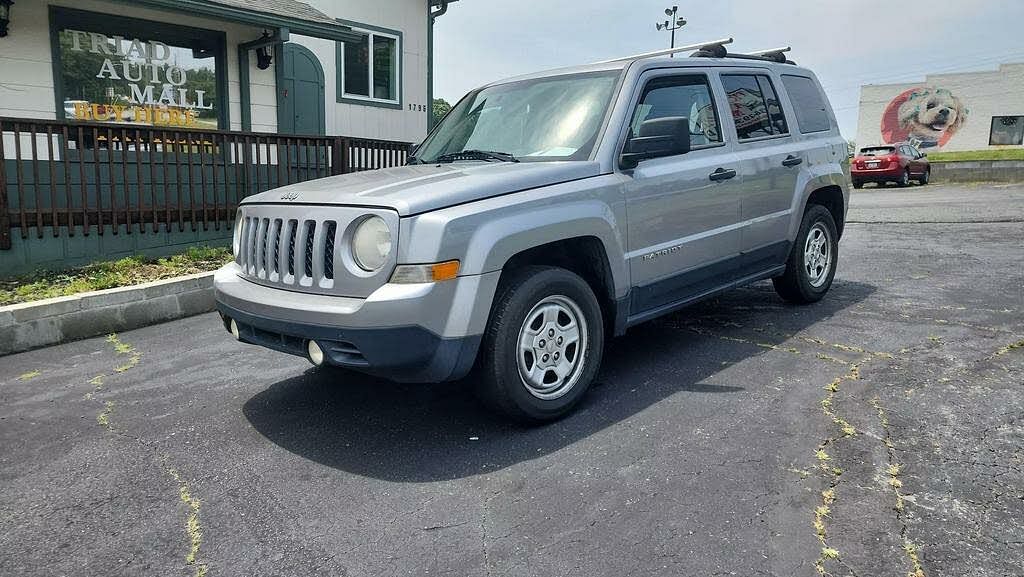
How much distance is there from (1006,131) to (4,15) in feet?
172

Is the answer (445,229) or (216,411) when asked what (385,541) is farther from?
(216,411)

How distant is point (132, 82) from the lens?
33.4 feet

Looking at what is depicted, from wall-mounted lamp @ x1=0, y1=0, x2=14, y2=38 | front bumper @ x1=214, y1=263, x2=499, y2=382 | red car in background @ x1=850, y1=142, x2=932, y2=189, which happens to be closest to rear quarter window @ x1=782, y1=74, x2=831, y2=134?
front bumper @ x1=214, y1=263, x2=499, y2=382

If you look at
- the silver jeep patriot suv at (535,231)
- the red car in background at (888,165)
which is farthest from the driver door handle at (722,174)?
the red car in background at (888,165)

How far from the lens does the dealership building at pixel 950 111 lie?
4503 cm

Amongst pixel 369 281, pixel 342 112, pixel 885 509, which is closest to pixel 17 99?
pixel 342 112

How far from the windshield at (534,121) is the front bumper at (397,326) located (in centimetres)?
116

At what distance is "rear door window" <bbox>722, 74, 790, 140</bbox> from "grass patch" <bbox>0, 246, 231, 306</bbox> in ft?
17.2

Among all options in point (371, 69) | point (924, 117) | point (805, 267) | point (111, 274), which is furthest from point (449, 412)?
point (924, 117)

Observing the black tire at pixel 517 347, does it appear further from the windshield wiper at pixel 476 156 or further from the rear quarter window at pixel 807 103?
the rear quarter window at pixel 807 103

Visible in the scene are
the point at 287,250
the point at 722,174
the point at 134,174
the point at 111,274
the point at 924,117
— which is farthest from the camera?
the point at 924,117

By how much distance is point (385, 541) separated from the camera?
9.16ft

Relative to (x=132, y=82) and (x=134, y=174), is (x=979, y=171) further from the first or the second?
(x=134, y=174)

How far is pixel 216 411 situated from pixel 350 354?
1355 millimetres
